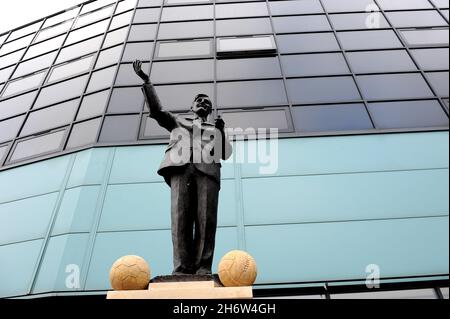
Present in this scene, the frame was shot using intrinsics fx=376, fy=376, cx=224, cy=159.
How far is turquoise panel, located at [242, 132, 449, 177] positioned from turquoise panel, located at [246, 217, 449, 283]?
5.64ft

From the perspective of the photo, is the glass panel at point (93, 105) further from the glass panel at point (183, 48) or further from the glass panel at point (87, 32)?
the glass panel at point (87, 32)

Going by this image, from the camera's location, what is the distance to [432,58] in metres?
13.7

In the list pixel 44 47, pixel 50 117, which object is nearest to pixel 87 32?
pixel 44 47

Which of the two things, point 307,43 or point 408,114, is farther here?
point 307,43

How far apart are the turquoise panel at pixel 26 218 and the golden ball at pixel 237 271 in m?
8.04

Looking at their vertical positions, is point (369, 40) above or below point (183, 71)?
above

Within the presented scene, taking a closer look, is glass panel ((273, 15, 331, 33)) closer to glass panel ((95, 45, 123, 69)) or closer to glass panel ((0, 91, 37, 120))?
glass panel ((95, 45, 123, 69))

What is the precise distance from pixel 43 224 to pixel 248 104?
7.15 m

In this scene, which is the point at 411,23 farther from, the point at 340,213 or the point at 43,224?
the point at 43,224

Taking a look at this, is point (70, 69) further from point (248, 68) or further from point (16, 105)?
point (248, 68)

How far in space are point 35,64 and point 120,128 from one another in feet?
27.9

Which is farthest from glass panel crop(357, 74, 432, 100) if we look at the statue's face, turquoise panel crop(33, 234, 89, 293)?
turquoise panel crop(33, 234, 89, 293)

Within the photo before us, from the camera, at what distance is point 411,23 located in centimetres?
1535
